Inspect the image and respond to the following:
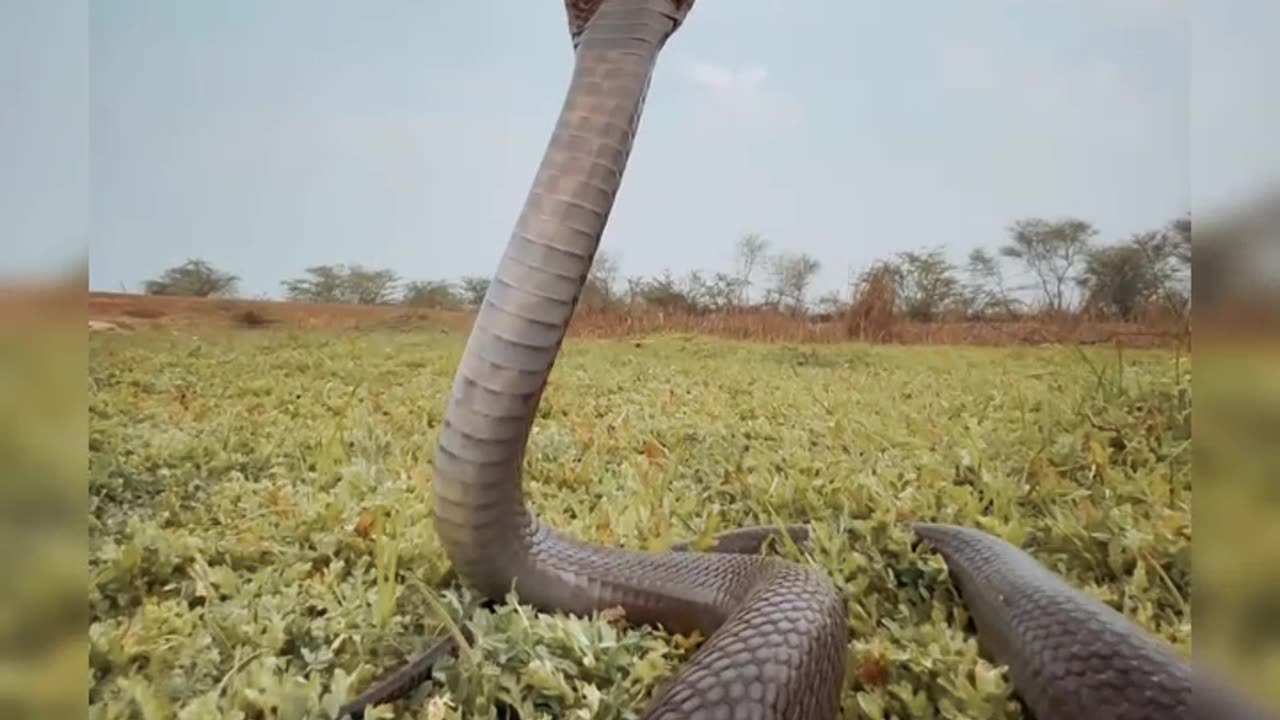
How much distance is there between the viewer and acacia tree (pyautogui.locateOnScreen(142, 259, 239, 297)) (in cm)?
128

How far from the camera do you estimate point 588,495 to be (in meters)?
1.31

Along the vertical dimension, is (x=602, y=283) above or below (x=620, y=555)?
above

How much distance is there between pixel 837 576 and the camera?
118 centimetres

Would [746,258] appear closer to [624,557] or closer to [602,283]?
[602,283]

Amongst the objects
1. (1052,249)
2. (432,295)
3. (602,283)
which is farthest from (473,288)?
(1052,249)

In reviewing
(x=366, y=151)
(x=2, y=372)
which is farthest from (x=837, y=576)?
(x=2, y=372)

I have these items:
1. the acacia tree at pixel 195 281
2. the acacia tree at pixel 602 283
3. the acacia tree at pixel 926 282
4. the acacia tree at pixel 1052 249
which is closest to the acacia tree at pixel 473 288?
the acacia tree at pixel 602 283

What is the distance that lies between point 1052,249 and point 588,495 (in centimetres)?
63

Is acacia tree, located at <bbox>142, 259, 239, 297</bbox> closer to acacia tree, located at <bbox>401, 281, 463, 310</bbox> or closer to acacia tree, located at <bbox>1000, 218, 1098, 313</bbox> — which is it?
acacia tree, located at <bbox>401, 281, 463, 310</bbox>

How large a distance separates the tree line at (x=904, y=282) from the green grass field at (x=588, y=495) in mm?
55

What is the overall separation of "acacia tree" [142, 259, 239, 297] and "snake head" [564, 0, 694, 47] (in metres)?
0.53

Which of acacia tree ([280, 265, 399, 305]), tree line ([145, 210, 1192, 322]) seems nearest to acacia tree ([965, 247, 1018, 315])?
tree line ([145, 210, 1192, 322])

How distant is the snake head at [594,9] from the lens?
1111mm

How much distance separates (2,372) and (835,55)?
0.95m
